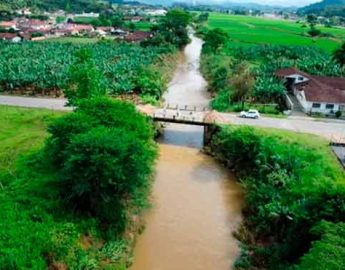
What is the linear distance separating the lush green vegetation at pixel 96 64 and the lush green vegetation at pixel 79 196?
939 inches

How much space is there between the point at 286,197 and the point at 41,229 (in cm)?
1440

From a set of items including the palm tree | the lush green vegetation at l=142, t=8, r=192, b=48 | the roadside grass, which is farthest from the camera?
the lush green vegetation at l=142, t=8, r=192, b=48

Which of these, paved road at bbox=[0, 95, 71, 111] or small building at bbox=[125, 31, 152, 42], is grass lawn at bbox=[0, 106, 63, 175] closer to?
paved road at bbox=[0, 95, 71, 111]

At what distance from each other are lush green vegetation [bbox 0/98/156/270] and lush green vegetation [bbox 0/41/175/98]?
23.9 meters

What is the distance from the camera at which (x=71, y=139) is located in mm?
25281

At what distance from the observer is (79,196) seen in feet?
82.6

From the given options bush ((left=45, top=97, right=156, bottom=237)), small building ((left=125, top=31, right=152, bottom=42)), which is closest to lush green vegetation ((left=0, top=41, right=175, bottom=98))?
small building ((left=125, top=31, right=152, bottom=42))

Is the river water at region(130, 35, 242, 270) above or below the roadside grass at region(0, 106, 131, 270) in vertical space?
below

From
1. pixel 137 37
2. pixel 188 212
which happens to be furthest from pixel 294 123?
pixel 137 37

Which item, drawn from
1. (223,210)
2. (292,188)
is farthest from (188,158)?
(292,188)

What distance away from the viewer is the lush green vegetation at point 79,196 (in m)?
20.8

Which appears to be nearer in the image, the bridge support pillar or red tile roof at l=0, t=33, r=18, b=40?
the bridge support pillar

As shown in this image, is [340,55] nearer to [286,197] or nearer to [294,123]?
[294,123]

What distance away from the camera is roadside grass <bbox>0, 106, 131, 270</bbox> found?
66.0ft
